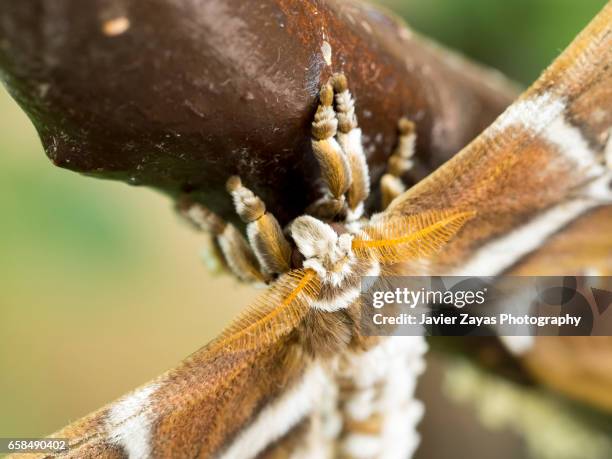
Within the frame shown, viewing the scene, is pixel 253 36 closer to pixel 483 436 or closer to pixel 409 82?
pixel 409 82

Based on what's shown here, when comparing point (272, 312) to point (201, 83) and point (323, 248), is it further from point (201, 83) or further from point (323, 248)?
point (201, 83)

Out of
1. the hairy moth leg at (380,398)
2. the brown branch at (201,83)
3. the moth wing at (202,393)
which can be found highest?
the brown branch at (201,83)

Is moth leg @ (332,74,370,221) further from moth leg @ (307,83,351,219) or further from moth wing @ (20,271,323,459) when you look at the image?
moth wing @ (20,271,323,459)

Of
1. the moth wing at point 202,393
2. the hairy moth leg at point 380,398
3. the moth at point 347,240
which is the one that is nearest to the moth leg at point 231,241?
the moth at point 347,240

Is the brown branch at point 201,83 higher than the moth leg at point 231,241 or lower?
higher

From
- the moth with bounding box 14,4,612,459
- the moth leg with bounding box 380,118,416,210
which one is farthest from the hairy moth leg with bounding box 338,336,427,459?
the moth leg with bounding box 380,118,416,210

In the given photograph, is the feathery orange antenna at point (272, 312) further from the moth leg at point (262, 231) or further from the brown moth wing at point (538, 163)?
the brown moth wing at point (538, 163)

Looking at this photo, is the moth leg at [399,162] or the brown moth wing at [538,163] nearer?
the brown moth wing at [538,163]

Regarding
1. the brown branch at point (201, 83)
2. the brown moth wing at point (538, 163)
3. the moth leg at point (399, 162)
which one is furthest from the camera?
the moth leg at point (399, 162)
